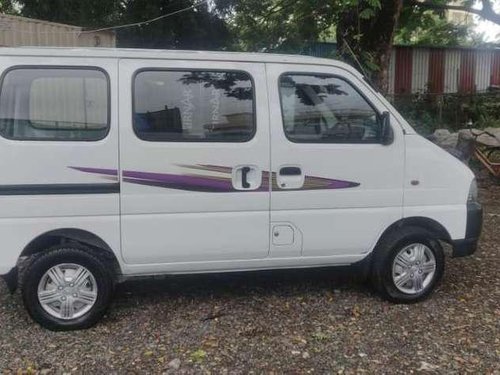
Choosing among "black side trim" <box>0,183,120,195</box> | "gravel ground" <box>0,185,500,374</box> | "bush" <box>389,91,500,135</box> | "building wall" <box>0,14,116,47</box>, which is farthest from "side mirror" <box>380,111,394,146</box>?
"bush" <box>389,91,500,135</box>

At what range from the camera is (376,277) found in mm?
4590

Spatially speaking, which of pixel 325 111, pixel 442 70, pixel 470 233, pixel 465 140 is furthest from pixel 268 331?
pixel 442 70

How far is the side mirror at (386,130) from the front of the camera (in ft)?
14.3

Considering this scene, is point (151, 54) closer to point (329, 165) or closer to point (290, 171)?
point (290, 171)

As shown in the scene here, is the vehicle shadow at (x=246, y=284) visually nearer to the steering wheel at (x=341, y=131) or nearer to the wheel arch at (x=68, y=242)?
the wheel arch at (x=68, y=242)

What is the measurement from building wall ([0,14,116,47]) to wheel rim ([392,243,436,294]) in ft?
21.7

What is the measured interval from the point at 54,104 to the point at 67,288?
4.30 feet

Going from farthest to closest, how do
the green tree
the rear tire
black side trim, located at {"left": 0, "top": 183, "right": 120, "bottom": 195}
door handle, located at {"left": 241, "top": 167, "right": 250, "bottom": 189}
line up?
the green tree
the rear tire
door handle, located at {"left": 241, "top": 167, "right": 250, "bottom": 189}
black side trim, located at {"left": 0, "top": 183, "right": 120, "bottom": 195}

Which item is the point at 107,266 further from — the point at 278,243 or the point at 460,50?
the point at 460,50

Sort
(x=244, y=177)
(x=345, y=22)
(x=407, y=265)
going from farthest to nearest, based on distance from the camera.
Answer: (x=345, y=22), (x=407, y=265), (x=244, y=177)

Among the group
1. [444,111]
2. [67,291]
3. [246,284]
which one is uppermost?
[444,111]

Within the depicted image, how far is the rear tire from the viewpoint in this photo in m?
4.54

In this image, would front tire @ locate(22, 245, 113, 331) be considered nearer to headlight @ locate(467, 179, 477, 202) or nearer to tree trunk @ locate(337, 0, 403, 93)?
headlight @ locate(467, 179, 477, 202)

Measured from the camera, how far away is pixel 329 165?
4.31m
